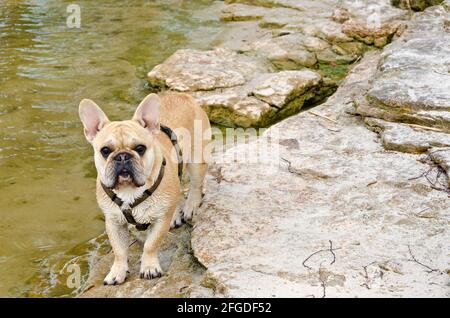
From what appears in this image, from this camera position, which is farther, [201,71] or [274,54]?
[274,54]

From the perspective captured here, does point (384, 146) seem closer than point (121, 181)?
No

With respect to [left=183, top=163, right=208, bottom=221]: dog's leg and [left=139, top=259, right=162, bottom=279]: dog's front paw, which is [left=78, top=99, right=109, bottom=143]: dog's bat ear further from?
[left=183, top=163, right=208, bottom=221]: dog's leg

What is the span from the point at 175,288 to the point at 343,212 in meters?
1.64

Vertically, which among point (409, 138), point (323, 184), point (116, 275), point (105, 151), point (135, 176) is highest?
point (105, 151)

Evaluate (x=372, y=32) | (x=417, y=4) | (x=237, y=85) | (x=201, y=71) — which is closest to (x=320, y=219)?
(x=237, y=85)

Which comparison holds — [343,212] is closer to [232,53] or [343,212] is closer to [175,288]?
[175,288]

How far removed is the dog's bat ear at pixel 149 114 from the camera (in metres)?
5.03

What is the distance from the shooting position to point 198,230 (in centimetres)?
540

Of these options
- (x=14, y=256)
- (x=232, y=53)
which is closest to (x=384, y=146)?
(x=14, y=256)

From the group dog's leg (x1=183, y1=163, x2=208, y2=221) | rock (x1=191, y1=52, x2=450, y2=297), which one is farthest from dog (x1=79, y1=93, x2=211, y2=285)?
dog's leg (x1=183, y1=163, x2=208, y2=221)

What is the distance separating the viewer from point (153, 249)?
4.97m

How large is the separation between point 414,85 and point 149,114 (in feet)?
11.7

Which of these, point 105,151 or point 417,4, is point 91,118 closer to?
point 105,151

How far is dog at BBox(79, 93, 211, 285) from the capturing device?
15.3ft
